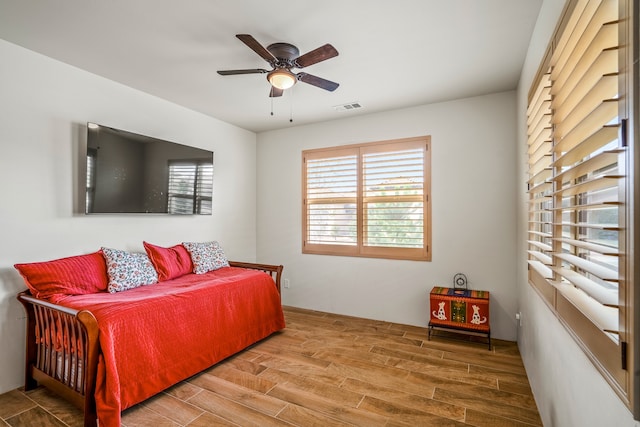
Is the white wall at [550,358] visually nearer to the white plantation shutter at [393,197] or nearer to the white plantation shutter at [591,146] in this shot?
the white plantation shutter at [591,146]

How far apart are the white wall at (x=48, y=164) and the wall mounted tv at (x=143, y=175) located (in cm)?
13

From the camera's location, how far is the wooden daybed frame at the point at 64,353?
6.59 ft

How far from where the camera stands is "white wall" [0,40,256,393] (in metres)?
2.49

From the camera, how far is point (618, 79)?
37.0 inches

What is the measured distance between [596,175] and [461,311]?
89.2 inches

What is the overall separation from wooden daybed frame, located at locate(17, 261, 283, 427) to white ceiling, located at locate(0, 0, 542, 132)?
6.27ft

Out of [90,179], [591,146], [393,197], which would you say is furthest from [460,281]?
[90,179]

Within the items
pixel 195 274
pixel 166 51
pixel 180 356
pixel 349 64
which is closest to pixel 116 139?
pixel 166 51

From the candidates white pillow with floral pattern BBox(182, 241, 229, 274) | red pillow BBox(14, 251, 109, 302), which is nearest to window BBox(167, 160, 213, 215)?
white pillow with floral pattern BBox(182, 241, 229, 274)

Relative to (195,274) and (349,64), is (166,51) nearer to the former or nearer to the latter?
(349,64)

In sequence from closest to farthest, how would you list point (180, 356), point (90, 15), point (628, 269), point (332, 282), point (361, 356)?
point (628, 269) < point (90, 15) < point (180, 356) < point (361, 356) < point (332, 282)

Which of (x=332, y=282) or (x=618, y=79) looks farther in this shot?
(x=332, y=282)

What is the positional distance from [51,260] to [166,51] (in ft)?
6.39

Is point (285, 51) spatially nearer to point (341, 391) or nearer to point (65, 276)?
point (65, 276)
